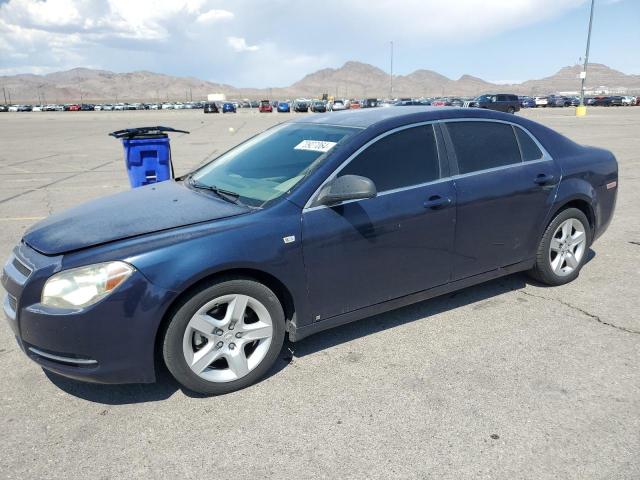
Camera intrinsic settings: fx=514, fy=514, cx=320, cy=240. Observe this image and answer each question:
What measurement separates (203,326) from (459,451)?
4.94ft

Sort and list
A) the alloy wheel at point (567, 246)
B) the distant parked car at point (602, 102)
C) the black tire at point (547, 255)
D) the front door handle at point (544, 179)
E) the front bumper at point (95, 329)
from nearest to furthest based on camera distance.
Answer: the front bumper at point (95, 329), the front door handle at point (544, 179), the black tire at point (547, 255), the alloy wheel at point (567, 246), the distant parked car at point (602, 102)

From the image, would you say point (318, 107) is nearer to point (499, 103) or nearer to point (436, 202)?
point (499, 103)

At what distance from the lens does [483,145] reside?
13.2ft

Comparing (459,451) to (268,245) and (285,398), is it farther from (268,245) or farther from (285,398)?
(268,245)

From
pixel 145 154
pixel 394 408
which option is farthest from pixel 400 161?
pixel 145 154

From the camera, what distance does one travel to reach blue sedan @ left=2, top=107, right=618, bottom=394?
2.75 meters

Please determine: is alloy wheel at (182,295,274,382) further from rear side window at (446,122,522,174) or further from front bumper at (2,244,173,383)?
rear side window at (446,122,522,174)

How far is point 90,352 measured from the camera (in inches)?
107

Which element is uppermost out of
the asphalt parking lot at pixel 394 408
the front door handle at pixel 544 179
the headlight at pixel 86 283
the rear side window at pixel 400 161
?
the rear side window at pixel 400 161

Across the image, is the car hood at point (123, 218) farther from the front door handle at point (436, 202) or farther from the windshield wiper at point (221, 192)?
the front door handle at point (436, 202)

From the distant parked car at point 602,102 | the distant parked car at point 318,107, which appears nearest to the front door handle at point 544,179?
the distant parked car at point 318,107

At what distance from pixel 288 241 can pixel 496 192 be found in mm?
1788

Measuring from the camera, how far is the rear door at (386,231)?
3225 mm

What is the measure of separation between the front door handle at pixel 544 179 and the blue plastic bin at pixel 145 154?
5054mm
